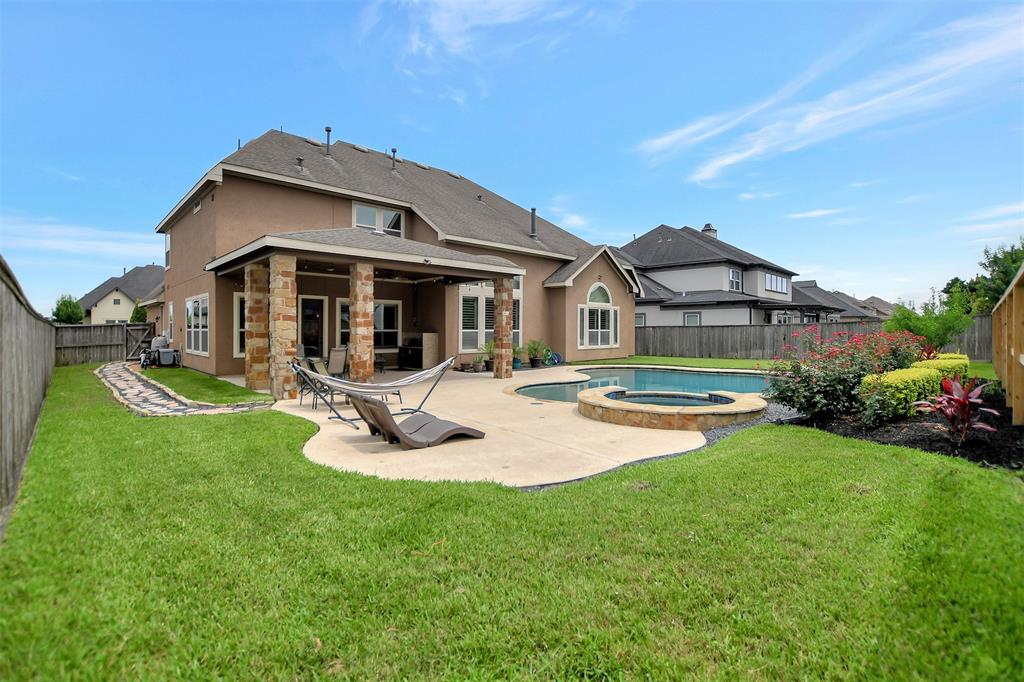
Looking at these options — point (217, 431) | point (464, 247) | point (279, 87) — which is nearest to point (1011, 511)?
point (217, 431)

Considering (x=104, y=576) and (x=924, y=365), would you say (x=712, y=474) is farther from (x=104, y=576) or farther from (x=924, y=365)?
(x=924, y=365)

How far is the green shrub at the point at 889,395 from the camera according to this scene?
6.55 metres

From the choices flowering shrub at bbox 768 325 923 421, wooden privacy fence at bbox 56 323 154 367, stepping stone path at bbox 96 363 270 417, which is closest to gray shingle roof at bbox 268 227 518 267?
stepping stone path at bbox 96 363 270 417

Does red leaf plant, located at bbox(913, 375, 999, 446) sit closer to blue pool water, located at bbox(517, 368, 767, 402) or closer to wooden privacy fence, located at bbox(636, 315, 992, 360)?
blue pool water, located at bbox(517, 368, 767, 402)

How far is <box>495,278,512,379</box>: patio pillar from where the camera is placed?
591 inches

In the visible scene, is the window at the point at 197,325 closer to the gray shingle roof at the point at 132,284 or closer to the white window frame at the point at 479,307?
the white window frame at the point at 479,307

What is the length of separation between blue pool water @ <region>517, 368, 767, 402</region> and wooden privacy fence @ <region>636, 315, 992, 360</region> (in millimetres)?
7749

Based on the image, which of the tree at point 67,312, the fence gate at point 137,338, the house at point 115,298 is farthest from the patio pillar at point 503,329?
the house at point 115,298

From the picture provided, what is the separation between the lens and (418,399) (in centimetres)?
1107

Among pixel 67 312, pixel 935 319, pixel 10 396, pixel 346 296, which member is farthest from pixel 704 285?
pixel 67 312

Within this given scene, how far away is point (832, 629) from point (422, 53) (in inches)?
671

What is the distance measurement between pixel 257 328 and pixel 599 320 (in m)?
14.6

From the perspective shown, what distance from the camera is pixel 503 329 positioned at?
49.6 feet

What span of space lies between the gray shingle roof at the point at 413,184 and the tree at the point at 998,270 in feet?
77.1
